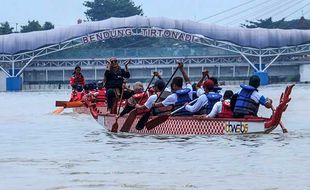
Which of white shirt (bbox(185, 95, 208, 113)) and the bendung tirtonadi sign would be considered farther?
the bendung tirtonadi sign

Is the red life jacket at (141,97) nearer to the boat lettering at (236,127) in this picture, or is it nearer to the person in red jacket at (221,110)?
the person in red jacket at (221,110)

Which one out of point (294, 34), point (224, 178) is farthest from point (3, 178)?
point (294, 34)

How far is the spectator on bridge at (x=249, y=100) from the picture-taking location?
800 inches

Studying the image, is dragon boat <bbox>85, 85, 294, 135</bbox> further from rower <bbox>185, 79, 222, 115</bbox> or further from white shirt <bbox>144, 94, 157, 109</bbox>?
rower <bbox>185, 79, 222, 115</bbox>

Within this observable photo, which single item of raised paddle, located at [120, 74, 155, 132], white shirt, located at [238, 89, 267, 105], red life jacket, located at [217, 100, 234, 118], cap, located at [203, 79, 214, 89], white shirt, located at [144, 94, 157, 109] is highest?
cap, located at [203, 79, 214, 89]

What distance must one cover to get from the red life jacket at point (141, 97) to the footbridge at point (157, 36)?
243 feet

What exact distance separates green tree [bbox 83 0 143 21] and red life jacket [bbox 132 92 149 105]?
113 metres

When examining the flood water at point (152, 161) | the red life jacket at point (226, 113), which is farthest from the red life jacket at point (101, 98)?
the red life jacket at point (226, 113)

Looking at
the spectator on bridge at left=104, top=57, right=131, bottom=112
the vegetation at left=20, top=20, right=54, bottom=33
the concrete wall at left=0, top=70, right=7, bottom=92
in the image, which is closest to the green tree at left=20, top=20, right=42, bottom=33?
the vegetation at left=20, top=20, right=54, bottom=33

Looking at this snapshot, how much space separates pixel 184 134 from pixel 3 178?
7.54m

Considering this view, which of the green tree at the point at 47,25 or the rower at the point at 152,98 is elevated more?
the green tree at the point at 47,25

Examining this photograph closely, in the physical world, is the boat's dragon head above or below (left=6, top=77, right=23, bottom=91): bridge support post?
above

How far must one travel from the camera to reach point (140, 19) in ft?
323

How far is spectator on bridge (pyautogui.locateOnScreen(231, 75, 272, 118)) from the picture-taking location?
20328 mm
